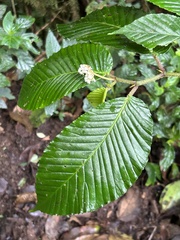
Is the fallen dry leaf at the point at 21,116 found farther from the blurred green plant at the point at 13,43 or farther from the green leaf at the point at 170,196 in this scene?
the green leaf at the point at 170,196

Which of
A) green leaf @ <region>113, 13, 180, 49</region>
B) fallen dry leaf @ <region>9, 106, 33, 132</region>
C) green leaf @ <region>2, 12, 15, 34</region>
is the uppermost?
green leaf @ <region>113, 13, 180, 49</region>

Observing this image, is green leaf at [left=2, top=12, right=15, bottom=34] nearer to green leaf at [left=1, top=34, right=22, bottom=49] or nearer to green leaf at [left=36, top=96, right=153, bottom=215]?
green leaf at [left=1, top=34, right=22, bottom=49]

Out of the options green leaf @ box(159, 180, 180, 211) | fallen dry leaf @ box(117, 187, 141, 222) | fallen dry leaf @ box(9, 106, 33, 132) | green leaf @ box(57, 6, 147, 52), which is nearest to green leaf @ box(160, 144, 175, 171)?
green leaf @ box(159, 180, 180, 211)

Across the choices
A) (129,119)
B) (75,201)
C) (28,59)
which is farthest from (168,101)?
(75,201)

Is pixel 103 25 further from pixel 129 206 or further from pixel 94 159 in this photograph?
pixel 129 206

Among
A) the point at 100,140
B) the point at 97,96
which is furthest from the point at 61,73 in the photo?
the point at 100,140

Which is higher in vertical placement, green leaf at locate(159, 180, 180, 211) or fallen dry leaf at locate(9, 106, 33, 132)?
fallen dry leaf at locate(9, 106, 33, 132)

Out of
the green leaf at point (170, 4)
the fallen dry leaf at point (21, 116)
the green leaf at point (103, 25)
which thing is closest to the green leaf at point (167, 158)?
the fallen dry leaf at point (21, 116)

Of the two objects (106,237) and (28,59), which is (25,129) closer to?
(28,59)
